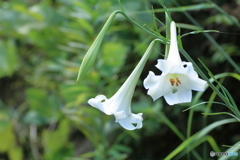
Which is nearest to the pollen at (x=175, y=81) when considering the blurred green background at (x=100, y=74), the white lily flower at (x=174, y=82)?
the white lily flower at (x=174, y=82)

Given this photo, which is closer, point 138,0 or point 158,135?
point 138,0

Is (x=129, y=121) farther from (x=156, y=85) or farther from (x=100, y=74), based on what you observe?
(x=100, y=74)

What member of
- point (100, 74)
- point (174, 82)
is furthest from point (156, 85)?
point (100, 74)

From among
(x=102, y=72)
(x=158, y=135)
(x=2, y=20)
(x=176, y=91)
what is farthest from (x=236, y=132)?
(x=2, y=20)

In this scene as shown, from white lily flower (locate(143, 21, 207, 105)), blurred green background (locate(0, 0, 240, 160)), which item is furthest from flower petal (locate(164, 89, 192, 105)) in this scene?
blurred green background (locate(0, 0, 240, 160))

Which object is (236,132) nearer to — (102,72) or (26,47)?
(102,72)

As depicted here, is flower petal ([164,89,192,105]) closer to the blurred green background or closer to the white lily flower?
the white lily flower

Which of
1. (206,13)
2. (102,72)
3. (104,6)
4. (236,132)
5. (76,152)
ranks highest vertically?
(104,6)
